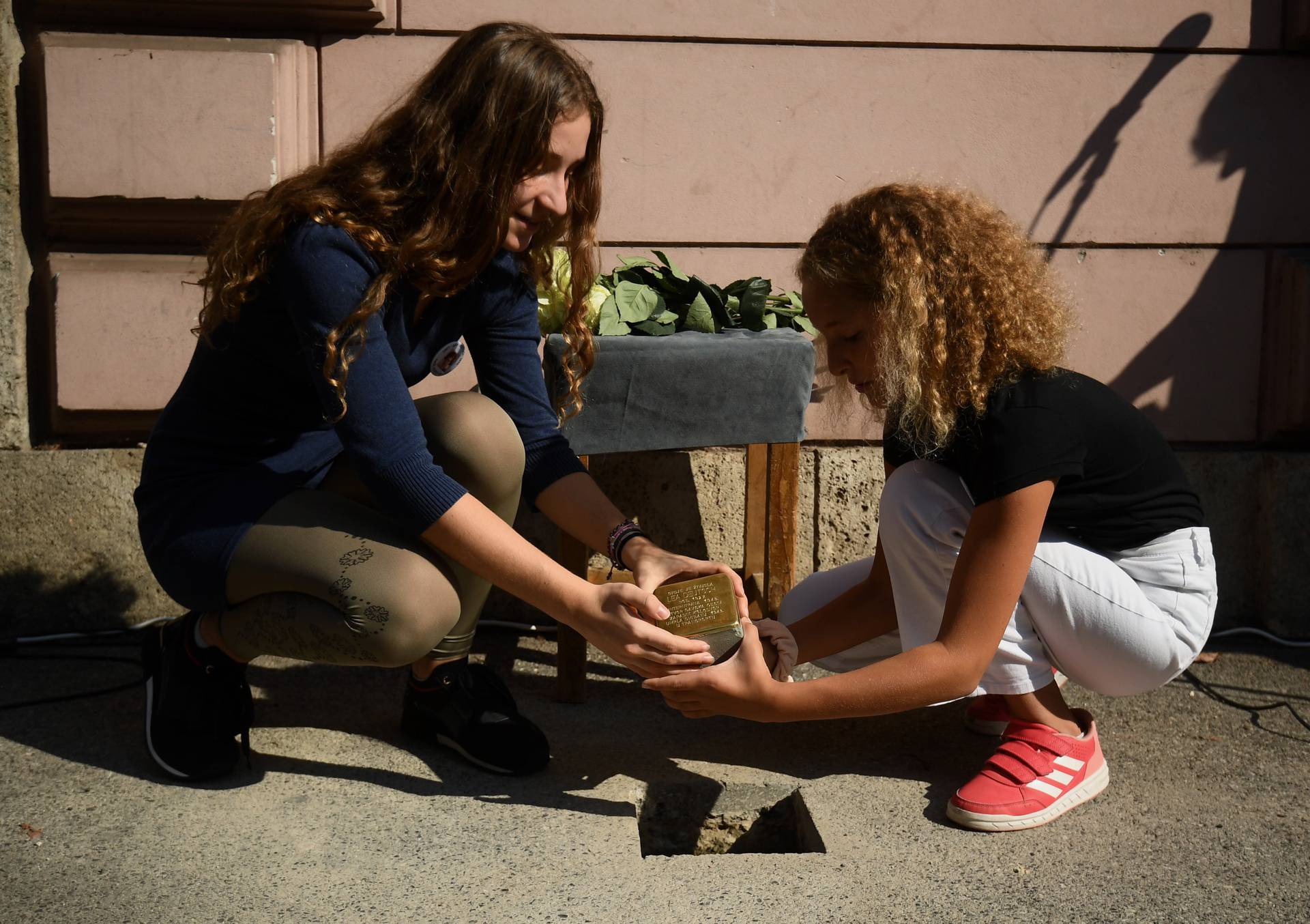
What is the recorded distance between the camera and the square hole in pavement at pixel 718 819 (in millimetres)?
2197

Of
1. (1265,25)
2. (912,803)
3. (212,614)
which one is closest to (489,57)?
(212,614)

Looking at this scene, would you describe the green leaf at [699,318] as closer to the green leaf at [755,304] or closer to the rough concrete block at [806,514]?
the green leaf at [755,304]

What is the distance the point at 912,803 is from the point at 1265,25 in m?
2.59

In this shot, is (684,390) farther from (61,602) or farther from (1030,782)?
(61,602)

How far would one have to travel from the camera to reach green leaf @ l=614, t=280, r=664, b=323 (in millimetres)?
2750

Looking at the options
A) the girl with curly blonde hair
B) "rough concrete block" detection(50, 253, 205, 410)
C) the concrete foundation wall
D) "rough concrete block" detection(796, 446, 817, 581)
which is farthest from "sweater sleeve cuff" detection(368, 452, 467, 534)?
"rough concrete block" detection(796, 446, 817, 581)

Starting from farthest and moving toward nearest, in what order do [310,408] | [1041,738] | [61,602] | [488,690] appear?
[61,602], [488,690], [310,408], [1041,738]

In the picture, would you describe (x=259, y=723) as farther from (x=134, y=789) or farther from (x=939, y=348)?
(x=939, y=348)

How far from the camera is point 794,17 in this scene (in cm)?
325

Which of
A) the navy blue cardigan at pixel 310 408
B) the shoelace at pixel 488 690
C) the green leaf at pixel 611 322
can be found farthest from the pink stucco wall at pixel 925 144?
the shoelace at pixel 488 690

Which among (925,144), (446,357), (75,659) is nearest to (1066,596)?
(446,357)

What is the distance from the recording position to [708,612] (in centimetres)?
193

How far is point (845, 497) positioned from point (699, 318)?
2.78 feet

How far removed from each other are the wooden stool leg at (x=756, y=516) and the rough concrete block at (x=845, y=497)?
18.5 inches
